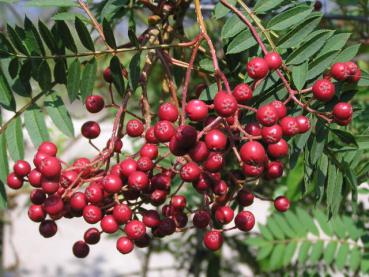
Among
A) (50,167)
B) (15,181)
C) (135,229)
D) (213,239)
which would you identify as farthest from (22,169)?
(213,239)

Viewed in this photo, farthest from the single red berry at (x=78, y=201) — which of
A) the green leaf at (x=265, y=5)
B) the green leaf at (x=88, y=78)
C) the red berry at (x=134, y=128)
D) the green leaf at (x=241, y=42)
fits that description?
the green leaf at (x=265, y=5)

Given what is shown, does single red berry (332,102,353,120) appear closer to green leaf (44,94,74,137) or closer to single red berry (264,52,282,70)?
single red berry (264,52,282,70)

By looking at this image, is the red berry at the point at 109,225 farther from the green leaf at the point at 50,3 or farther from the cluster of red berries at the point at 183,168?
the green leaf at the point at 50,3

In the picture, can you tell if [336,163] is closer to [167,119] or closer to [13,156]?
[167,119]

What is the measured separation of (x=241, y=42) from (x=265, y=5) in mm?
115

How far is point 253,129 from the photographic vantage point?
33.3 inches

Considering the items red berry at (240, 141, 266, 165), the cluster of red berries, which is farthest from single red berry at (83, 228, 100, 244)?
red berry at (240, 141, 266, 165)

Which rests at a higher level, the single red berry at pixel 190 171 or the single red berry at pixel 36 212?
the single red berry at pixel 190 171

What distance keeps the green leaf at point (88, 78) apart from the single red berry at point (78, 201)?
235 mm

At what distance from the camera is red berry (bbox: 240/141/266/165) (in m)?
0.79

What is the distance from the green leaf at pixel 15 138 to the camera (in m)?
1.11

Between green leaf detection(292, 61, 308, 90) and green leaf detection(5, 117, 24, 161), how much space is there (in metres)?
0.56

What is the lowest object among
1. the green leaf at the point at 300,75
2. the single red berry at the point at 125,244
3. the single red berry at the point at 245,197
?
the single red berry at the point at 125,244

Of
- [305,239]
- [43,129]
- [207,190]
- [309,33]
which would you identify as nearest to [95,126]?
[43,129]
